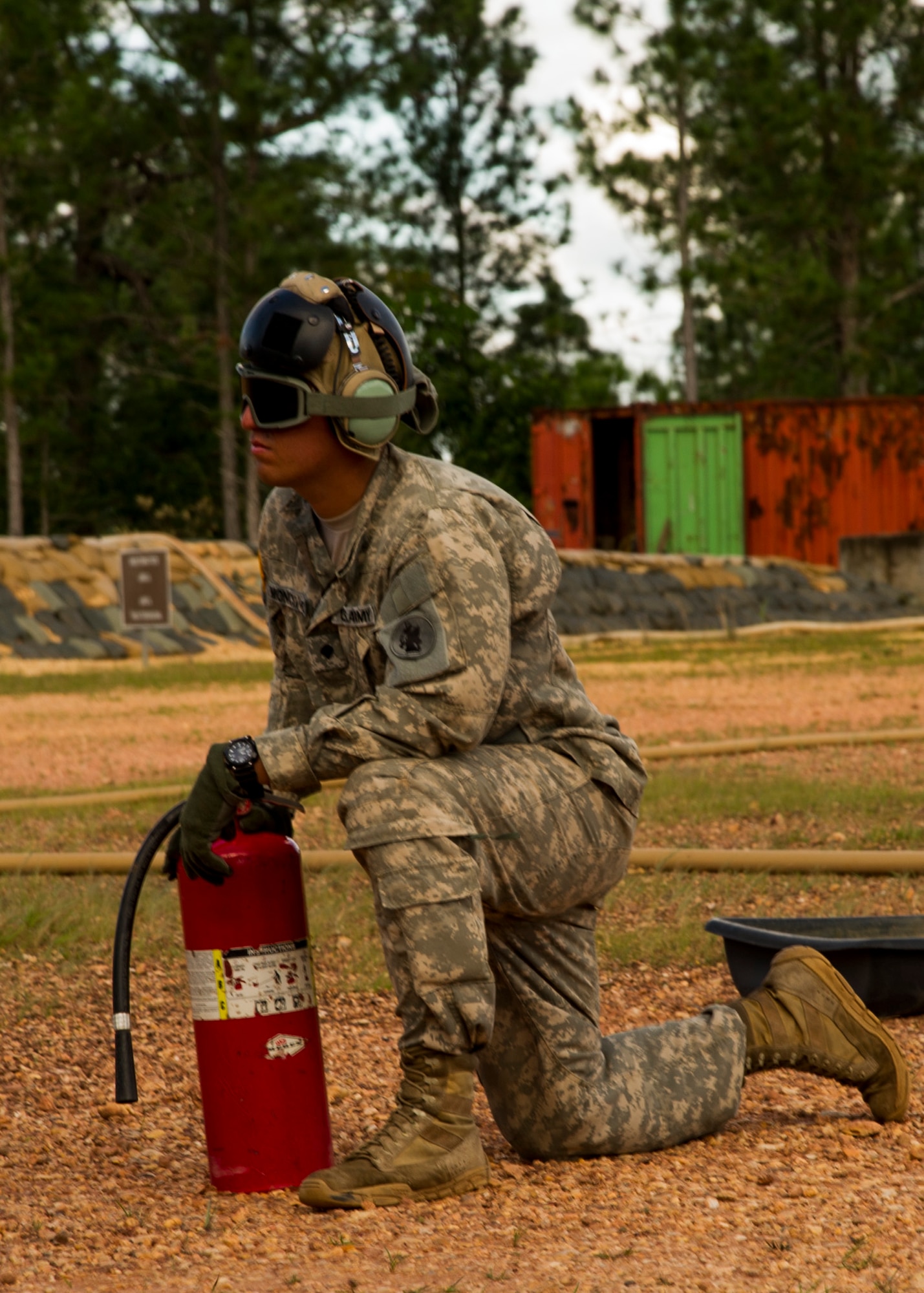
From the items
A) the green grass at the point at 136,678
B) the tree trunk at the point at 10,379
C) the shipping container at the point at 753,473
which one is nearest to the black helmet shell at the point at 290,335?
the green grass at the point at 136,678

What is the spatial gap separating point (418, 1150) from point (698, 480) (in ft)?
71.7

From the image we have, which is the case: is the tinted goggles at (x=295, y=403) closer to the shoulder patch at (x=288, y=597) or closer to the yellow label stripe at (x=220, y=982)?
the shoulder patch at (x=288, y=597)

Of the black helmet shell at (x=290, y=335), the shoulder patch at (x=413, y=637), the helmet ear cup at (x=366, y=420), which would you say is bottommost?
the shoulder patch at (x=413, y=637)

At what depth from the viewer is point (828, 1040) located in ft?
9.95

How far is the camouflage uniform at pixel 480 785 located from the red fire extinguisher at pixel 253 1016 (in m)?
0.17

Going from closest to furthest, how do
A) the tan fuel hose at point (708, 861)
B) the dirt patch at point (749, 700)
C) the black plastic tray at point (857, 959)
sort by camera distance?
the black plastic tray at point (857, 959) → the tan fuel hose at point (708, 861) → the dirt patch at point (749, 700)

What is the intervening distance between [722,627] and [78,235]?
17.0 metres

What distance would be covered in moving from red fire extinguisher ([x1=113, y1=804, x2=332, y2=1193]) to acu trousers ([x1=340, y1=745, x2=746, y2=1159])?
18 cm

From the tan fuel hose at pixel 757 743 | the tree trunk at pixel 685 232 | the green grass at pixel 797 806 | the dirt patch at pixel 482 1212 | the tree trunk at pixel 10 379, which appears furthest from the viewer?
the tree trunk at pixel 685 232

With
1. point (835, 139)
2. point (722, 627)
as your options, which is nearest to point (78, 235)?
point (835, 139)

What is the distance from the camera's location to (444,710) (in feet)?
8.68

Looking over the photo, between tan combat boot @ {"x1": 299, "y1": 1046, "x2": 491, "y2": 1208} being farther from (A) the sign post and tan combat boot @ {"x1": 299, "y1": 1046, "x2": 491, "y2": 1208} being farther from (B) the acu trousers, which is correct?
(A) the sign post

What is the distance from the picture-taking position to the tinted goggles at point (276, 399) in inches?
109

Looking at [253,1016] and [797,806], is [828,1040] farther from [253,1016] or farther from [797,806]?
[797,806]
